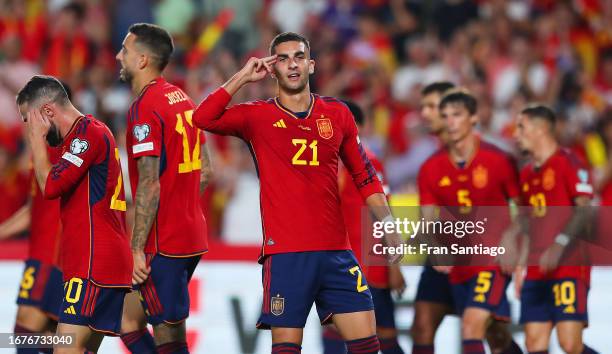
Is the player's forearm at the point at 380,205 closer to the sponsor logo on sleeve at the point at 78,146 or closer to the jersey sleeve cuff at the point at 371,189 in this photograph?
the jersey sleeve cuff at the point at 371,189

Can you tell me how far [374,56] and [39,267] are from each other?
7.40 metres

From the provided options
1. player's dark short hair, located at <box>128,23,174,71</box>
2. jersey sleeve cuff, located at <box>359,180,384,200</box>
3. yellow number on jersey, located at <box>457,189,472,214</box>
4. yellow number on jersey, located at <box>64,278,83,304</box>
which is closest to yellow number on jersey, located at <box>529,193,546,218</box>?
yellow number on jersey, located at <box>457,189,472,214</box>

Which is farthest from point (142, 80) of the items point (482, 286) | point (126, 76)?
point (482, 286)

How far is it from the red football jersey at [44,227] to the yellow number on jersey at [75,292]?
1662 millimetres

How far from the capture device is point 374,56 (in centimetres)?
1514

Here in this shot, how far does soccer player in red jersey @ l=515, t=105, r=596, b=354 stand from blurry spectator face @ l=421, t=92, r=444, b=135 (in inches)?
28.2

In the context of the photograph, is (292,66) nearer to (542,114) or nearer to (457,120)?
(457,120)

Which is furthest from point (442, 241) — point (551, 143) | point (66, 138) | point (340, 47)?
point (340, 47)

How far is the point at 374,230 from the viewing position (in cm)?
865

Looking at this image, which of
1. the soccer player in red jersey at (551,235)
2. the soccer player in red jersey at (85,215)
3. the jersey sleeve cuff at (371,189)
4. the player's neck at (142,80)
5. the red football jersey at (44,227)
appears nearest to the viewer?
the soccer player in red jersey at (85,215)

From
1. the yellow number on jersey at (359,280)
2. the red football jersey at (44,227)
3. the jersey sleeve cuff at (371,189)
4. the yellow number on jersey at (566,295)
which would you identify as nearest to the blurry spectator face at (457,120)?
the yellow number on jersey at (566,295)

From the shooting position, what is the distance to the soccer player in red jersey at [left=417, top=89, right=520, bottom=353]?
9227 millimetres

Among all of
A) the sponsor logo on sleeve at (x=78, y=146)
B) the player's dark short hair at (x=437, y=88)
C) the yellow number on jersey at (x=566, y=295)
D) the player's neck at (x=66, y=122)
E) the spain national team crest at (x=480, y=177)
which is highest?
the player's dark short hair at (x=437, y=88)

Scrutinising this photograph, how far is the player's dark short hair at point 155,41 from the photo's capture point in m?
7.94
